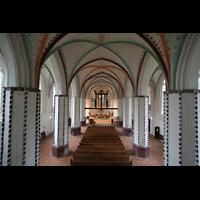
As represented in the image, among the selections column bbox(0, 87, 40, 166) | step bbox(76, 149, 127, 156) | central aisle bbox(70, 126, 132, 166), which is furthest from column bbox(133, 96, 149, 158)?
column bbox(0, 87, 40, 166)

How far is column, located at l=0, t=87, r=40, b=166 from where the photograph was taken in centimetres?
358

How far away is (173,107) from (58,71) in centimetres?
654

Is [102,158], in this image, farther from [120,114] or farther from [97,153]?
[120,114]

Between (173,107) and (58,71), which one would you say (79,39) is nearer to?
(58,71)

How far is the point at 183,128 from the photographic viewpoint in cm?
391

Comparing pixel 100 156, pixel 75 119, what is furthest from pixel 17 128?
pixel 75 119

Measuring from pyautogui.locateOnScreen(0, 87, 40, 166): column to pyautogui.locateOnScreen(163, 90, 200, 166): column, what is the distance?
4976 mm

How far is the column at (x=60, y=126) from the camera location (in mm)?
7645

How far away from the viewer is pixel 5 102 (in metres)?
3.67

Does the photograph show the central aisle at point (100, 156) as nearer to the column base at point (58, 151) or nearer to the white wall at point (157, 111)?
the column base at point (58, 151)

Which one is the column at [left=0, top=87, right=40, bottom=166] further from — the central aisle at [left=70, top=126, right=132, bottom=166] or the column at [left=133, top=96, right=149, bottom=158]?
the column at [left=133, top=96, right=149, bottom=158]

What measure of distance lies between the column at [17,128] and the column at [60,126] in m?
3.59
